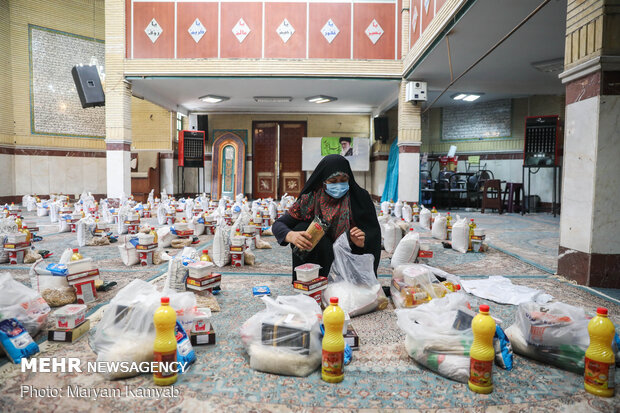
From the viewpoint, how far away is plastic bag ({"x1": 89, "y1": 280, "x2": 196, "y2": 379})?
1.50 m

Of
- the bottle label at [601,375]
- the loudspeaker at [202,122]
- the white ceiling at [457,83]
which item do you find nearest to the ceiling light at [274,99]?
the white ceiling at [457,83]

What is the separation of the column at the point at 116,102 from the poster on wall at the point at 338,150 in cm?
520

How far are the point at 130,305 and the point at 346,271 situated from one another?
1223 millimetres

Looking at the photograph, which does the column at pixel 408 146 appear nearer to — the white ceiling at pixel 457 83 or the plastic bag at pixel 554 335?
the white ceiling at pixel 457 83

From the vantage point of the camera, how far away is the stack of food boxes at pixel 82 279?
225 cm

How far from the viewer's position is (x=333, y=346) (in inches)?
56.5

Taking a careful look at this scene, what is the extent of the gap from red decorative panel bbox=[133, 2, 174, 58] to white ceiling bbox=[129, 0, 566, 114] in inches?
22.1

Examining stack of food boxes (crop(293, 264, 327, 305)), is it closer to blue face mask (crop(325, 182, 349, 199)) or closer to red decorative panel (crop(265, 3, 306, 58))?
blue face mask (crop(325, 182, 349, 199))

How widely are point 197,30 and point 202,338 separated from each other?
25.4ft

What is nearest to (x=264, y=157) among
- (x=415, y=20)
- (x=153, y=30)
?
(x=153, y=30)

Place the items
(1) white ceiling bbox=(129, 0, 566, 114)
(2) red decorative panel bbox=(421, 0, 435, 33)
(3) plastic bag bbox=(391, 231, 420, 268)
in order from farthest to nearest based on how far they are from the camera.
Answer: (2) red decorative panel bbox=(421, 0, 435, 33) → (1) white ceiling bbox=(129, 0, 566, 114) → (3) plastic bag bbox=(391, 231, 420, 268)

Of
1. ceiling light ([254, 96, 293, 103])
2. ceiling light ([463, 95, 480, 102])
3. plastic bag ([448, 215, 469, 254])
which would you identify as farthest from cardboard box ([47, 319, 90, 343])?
ceiling light ([463, 95, 480, 102])

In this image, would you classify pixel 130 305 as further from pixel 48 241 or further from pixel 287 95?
pixel 287 95

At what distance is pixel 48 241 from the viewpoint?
4.54m
